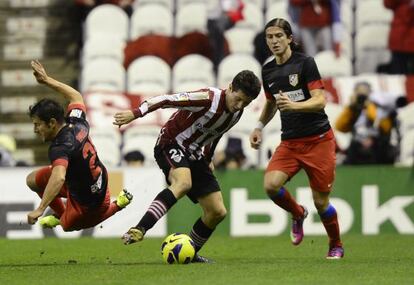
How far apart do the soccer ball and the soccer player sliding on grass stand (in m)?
0.84

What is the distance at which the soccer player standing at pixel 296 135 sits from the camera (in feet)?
35.0

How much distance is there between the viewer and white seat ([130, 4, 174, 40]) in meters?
19.6

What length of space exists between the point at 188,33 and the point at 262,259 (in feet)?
28.4

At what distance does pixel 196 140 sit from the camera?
10617 mm

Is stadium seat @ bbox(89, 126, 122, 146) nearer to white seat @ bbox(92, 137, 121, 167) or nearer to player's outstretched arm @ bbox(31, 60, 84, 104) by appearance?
white seat @ bbox(92, 137, 121, 167)

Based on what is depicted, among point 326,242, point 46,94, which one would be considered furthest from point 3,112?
point 326,242

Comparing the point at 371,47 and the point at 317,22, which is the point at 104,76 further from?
the point at 371,47

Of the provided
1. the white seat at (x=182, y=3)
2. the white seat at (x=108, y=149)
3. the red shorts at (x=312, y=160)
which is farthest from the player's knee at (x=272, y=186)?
the white seat at (x=182, y=3)

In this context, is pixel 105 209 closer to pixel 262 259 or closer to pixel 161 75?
pixel 262 259

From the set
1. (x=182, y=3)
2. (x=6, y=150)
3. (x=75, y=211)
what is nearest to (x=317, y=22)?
(x=182, y=3)

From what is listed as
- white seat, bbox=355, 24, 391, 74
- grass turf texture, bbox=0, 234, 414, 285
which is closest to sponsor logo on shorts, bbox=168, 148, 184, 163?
grass turf texture, bbox=0, 234, 414, 285

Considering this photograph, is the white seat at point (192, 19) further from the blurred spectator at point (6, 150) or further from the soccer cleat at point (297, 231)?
the soccer cleat at point (297, 231)

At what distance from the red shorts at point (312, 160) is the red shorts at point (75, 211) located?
5.23 feet

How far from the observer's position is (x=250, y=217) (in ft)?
51.5
